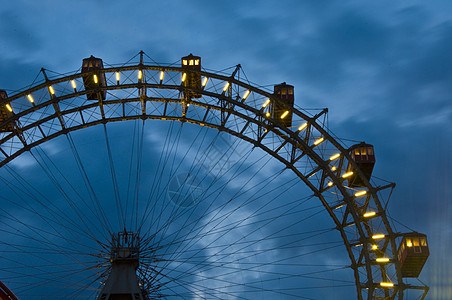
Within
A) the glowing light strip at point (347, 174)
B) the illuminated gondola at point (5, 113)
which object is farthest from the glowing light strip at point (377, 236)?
the illuminated gondola at point (5, 113)

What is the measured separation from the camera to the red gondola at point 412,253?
31047mm

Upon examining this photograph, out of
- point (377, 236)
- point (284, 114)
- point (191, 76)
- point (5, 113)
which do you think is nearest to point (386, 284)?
point (377, 236)

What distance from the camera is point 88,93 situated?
1265 inches

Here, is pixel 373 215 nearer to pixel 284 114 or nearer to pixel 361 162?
pixel 361 162

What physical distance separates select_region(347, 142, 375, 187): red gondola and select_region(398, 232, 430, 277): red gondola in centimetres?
453

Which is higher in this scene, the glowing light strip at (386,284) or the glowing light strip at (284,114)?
the glowing light strip at (284,114)

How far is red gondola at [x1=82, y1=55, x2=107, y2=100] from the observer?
1251 inches

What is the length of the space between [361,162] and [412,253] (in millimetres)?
6654

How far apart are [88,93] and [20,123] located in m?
4.95

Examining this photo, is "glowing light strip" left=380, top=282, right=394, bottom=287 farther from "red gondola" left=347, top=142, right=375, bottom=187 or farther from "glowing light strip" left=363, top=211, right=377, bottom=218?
"red gondola" left=347, top=142, right=375, bottom=187

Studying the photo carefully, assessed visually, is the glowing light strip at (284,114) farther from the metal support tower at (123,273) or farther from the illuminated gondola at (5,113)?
Result: the illuminated gondola at (5,113)

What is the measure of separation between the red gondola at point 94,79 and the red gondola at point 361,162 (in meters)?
17.5

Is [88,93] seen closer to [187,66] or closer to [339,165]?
[187,66]

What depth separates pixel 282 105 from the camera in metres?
33.0
